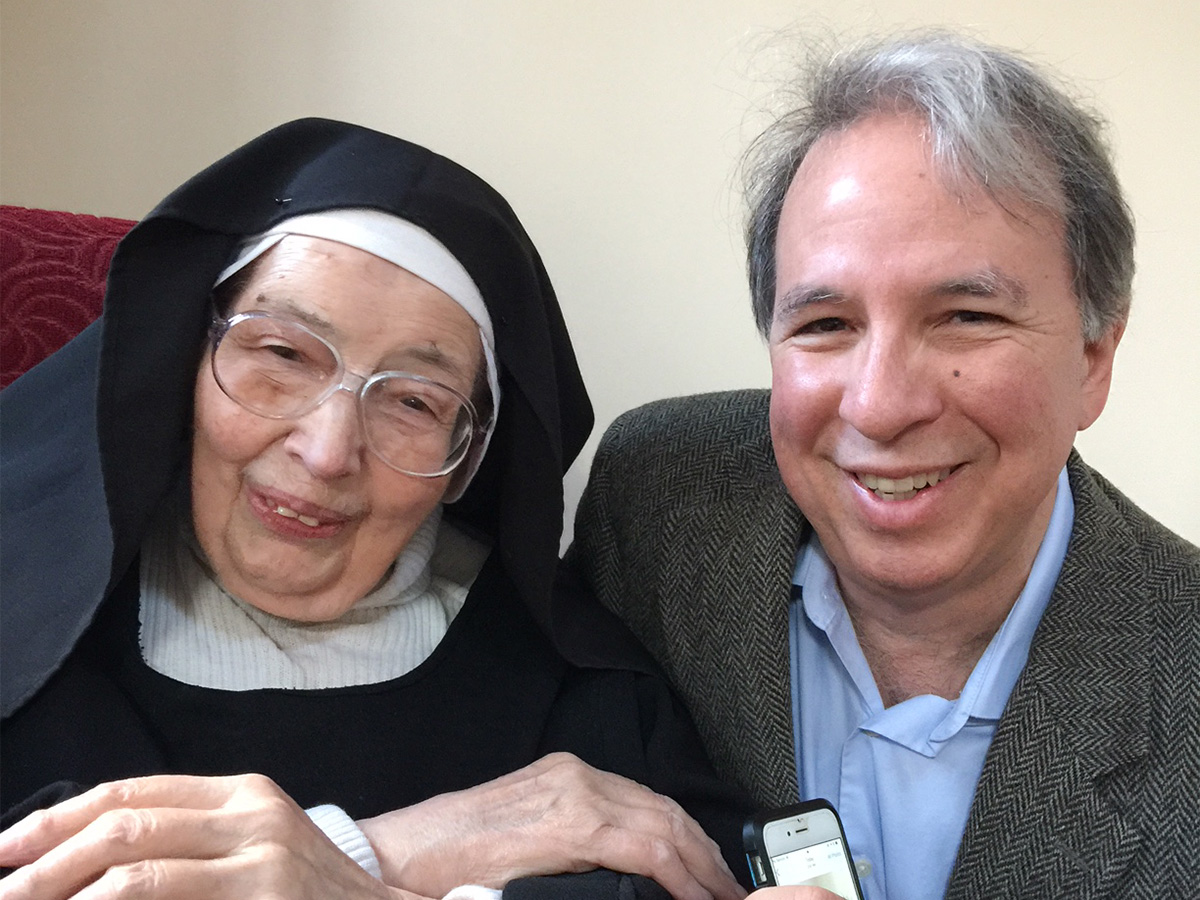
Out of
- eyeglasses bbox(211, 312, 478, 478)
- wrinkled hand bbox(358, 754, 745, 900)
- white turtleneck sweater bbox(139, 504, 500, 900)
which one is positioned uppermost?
eyeglasses bbox(211, 312, 478, 478)

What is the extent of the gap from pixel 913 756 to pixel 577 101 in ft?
4.34

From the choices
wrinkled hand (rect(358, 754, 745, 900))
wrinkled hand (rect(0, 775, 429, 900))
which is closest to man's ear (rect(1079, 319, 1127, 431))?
wrinkled hand (rect(358, 754, 745, 900))

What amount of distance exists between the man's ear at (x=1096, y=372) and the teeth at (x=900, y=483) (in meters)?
0.22

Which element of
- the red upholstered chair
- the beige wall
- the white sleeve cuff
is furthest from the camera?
the beige wall

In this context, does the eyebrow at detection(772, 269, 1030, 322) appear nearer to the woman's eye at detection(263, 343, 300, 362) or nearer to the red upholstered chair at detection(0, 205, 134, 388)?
the woman's eye at detection(263, 343, 300, 362)

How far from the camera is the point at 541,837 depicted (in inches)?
52.8

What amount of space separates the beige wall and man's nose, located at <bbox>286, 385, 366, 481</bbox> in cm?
91

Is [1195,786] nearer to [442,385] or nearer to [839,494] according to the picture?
[839,494]

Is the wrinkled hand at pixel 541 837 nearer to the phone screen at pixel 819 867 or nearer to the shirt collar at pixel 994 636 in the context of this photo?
the phone screen at pixel 819 867

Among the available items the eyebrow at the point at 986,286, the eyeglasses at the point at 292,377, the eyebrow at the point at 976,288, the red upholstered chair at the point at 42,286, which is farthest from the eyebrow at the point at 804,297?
the red upholstered chair at the point at 42,286

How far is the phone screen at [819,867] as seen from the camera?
4.22 ft

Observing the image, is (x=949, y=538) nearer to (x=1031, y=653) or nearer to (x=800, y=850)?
(x=1031, y=653)

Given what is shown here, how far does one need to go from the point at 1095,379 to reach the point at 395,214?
94 centimetres

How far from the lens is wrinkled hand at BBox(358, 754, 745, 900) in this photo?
131 cm
